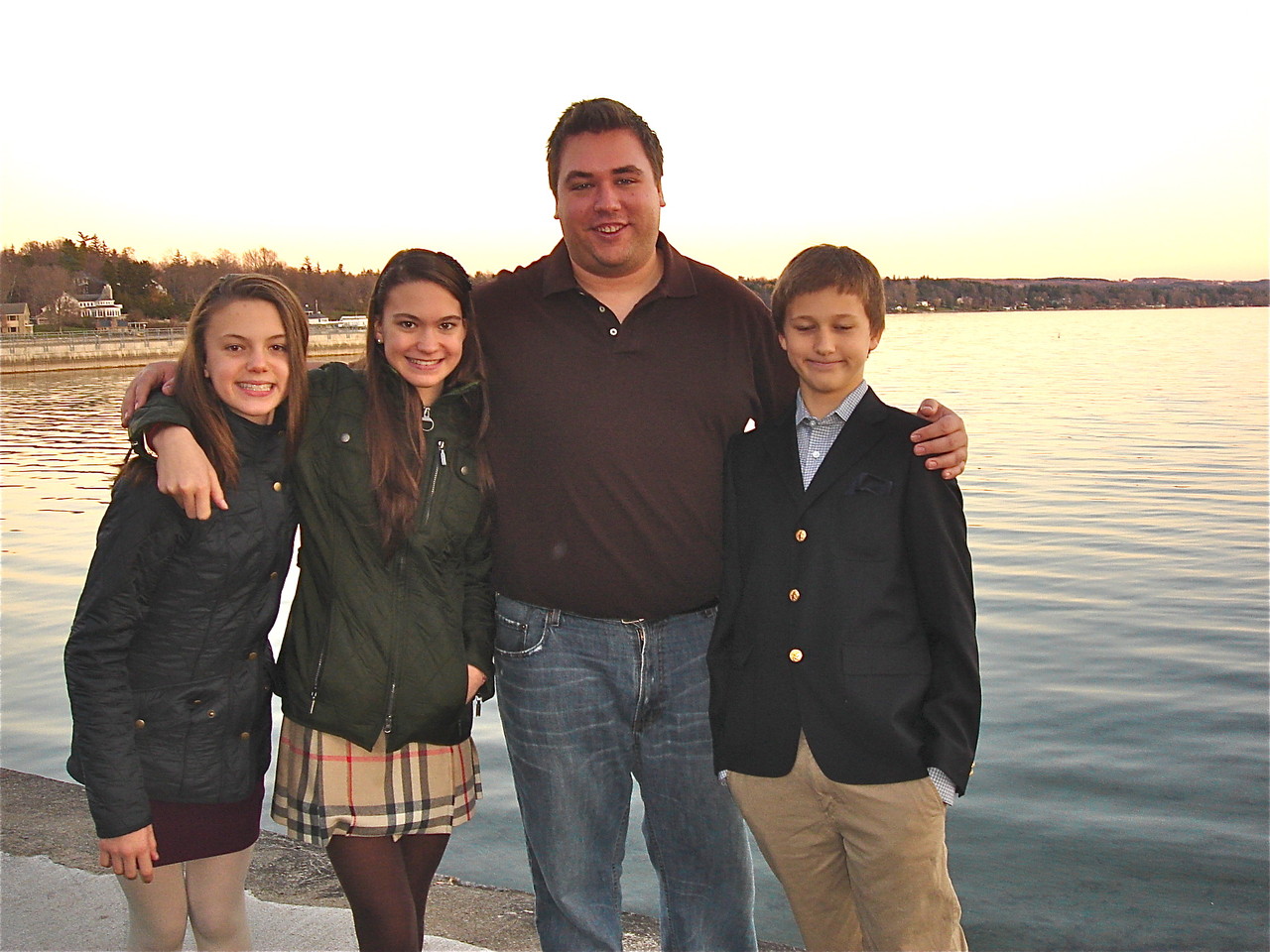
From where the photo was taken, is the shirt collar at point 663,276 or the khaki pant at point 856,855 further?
the shirt collar at point 663,276

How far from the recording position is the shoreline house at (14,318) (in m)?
81.6

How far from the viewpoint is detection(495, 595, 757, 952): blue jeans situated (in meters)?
3.11

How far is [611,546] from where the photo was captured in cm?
308

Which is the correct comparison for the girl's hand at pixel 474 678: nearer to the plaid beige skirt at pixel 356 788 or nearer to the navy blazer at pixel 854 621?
the plaid beige skirt at pixel 356 788

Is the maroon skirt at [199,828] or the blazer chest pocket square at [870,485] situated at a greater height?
the blazer chest pocket square at [870,485]

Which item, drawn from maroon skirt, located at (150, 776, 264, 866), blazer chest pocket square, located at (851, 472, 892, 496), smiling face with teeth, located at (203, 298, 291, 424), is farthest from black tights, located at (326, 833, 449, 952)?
blazer chest pocket square, located at (851, 472, 892, 496)

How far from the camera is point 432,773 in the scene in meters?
2.97

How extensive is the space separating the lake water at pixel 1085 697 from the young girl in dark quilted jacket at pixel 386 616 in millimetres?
1980

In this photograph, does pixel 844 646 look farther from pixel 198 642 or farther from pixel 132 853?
pixel 132 853

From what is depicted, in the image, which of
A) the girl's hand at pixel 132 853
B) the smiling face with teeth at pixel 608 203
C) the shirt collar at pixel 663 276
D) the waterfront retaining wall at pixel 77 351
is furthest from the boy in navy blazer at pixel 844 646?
the waterfront retaining wall at pixel 77 351

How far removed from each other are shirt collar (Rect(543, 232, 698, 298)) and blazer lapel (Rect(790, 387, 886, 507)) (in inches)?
27.9

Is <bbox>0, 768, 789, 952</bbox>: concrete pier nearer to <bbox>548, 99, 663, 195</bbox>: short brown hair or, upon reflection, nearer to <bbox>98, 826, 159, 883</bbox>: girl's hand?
<bbox>98, 826, 159, 883</bbox>: girl's hand

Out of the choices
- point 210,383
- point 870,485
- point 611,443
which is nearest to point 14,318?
point 210,383

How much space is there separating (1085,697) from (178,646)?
7516 mm
